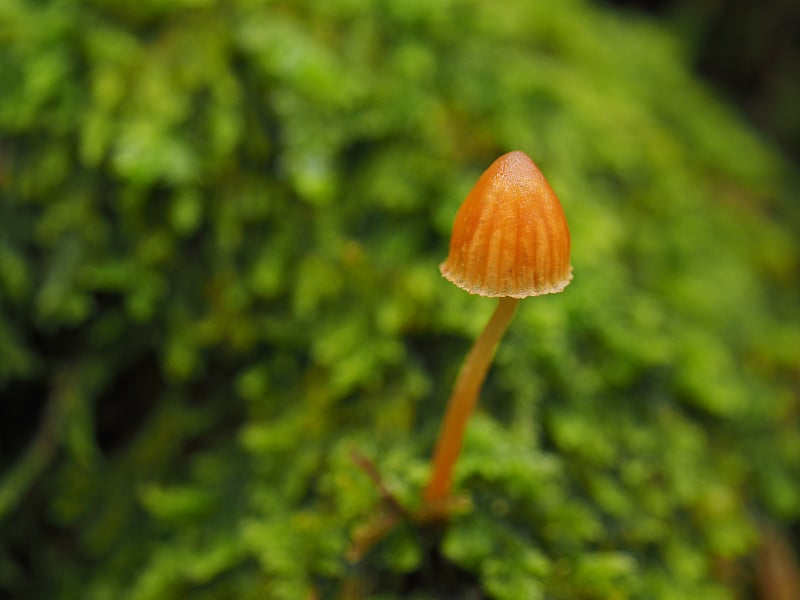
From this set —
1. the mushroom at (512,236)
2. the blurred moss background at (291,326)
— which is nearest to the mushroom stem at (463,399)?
the mushroom at (512,236)

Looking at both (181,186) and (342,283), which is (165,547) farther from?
(181,186)

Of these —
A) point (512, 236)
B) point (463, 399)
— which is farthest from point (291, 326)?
point (512, 236)

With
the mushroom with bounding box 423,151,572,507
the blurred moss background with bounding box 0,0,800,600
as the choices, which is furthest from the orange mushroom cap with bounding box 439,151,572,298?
the blurred moss background with bounding box 0,0,800,600

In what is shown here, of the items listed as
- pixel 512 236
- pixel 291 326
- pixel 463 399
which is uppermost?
pixel 512 236

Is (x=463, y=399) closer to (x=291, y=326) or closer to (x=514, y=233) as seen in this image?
(x=514, y=233)

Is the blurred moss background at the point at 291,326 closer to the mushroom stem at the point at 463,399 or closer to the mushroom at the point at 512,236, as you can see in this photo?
the mushroom stem at the point at 463,399

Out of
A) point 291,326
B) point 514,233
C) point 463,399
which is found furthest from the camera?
point 291,326
